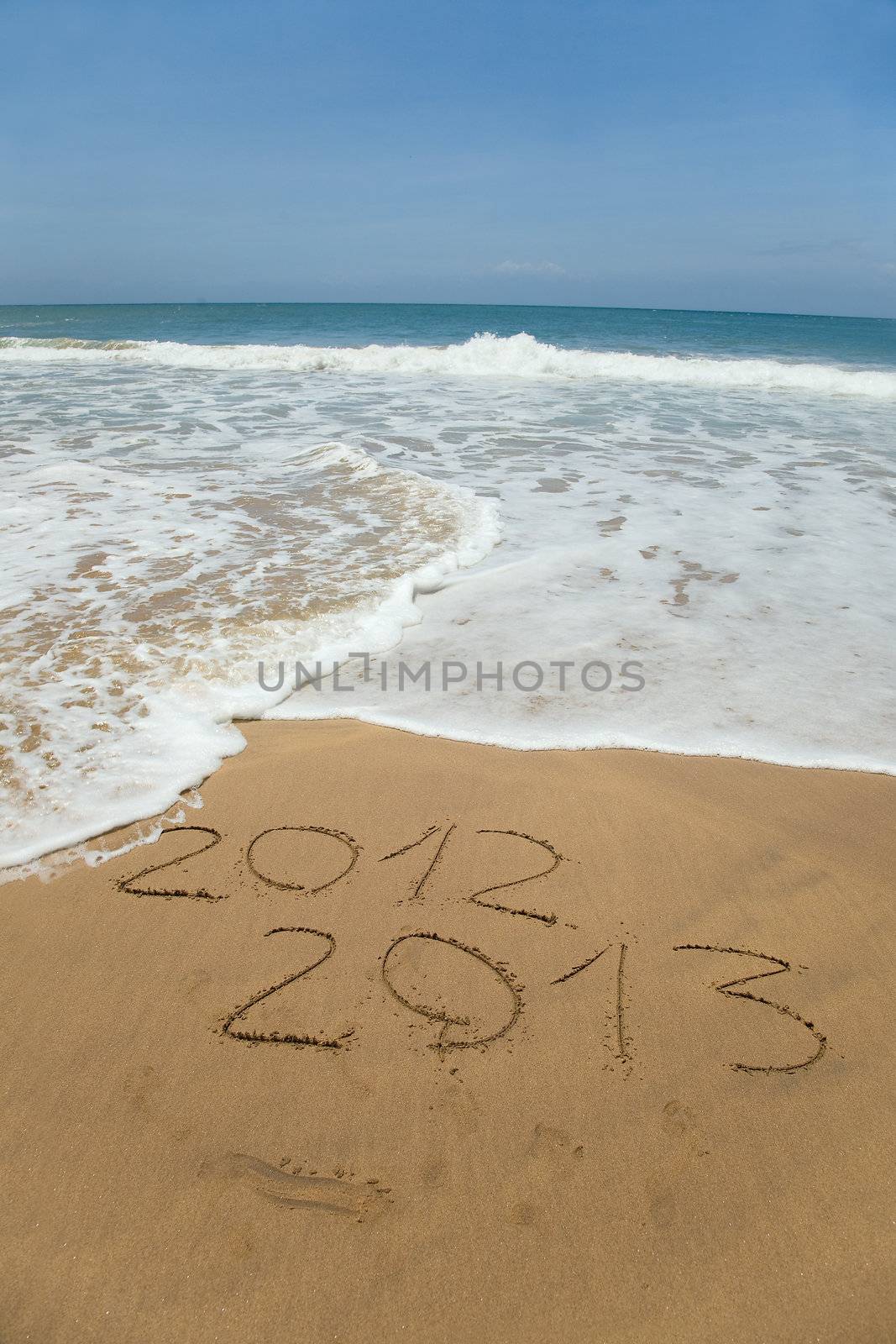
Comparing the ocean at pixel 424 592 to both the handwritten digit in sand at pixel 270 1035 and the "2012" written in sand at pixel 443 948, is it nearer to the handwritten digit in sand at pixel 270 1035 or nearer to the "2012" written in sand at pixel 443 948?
the "2012" written in sand at pixel 443 948

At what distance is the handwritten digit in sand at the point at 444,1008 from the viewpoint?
68.8 inches

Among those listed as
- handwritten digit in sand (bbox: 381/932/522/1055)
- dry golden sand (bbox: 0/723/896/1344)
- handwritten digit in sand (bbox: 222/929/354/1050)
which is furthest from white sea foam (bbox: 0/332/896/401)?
handwritten digit in sand (bbox: 222/929/354/1050)

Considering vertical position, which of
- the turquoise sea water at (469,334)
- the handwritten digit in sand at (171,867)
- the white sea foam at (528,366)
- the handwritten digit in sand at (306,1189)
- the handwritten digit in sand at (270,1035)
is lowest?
the handwritten digit in sand at (306,1189)

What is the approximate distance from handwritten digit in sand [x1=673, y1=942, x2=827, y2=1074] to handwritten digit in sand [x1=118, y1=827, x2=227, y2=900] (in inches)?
52.4

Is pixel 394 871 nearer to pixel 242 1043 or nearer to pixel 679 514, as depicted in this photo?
pixel 242 1043

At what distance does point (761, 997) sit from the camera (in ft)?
6.16

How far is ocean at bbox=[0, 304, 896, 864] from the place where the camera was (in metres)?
2.96

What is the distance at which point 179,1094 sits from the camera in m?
1.63

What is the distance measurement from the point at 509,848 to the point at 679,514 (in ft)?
14.0

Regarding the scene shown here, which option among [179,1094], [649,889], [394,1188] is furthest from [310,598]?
[394,1188]

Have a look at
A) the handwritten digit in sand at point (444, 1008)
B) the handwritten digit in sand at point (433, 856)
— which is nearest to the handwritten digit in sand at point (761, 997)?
the handwritten digit in sand at point (444, 1008)

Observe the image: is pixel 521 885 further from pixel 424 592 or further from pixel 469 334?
pixel 469 334

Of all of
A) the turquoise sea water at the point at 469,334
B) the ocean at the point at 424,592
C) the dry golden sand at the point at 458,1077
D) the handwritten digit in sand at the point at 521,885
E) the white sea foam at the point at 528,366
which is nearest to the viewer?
the dry golden sand at the point at 458,1077

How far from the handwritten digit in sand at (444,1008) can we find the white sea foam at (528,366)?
674 inches
